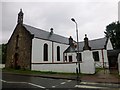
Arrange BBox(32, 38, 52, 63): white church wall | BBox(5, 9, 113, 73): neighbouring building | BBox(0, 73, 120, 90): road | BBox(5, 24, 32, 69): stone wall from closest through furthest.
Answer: BBox(0, 73, 120, 90): road → BBox(5, 9, 113, 73): neighbouring building → BBox(32, 38, 52, 63): white church wall → BBox(5, 24, 32, 69): stone wall

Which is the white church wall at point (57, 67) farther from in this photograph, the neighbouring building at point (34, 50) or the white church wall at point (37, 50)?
the white church wall at point (37, 50)

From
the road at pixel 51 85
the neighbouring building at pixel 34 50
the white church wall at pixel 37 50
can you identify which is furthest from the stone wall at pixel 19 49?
the road at pixel 51 85

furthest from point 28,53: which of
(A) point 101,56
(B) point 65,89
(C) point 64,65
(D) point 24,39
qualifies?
(B) point 65,89

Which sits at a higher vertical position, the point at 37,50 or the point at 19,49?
the point at 19,49

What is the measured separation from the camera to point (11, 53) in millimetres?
32125

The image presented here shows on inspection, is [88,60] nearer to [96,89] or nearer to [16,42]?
[96,89]

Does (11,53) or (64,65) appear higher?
(11,53)

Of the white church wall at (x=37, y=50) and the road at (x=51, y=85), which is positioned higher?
the white church wall at (x=37, y=50)

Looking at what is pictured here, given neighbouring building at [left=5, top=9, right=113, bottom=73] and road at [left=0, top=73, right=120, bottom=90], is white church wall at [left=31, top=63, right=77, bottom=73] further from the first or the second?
road at [left=0, top=73, right=120, bottom=90]

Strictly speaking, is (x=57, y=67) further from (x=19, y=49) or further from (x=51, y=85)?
(x=19, y=49)

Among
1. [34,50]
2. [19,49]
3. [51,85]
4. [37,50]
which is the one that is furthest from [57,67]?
[19,49]

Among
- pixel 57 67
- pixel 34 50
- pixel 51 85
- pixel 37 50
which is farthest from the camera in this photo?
pixel 37 50

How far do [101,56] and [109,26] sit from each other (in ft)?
85.2

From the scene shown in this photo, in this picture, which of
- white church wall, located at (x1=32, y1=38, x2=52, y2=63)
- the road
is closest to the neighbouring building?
white church wall, located at (x1=32, y1=38, x2=52, y2=63)
